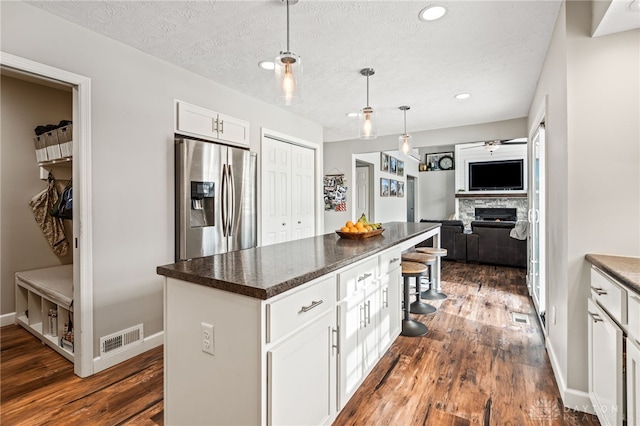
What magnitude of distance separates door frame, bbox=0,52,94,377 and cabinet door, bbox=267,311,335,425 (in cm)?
173

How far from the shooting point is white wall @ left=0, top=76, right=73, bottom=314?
3201 mm

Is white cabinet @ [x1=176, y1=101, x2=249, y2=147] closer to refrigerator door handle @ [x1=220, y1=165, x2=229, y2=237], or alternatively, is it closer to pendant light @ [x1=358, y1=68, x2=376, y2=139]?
refrigerator door handle @ [x1=220, y1=165, x2=229, y2=237]

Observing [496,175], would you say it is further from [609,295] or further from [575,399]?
[609,295]

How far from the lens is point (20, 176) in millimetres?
3303

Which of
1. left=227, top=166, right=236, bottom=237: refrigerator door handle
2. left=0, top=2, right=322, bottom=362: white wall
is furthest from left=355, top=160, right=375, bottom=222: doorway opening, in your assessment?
left=0, top=2, right=322, bottom=362: white wall

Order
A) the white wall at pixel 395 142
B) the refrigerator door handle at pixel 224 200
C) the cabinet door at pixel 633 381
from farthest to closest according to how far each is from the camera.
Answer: the white wall at pixel 395 142
the refrigerator door handle at pixel 224 200
the cabinet door at pixel 633 381

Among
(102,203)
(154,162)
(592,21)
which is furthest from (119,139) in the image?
(592,21)

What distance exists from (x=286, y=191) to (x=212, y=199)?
144cm

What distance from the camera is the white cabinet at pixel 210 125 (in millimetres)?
2873

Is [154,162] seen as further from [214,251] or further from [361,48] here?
[361,48]

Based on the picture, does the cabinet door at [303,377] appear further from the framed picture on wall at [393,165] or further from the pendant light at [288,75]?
the framed picture on wall at [393,165]

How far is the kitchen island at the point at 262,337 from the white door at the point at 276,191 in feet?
6.71

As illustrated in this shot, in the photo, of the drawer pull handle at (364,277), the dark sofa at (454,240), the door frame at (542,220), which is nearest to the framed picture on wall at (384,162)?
the dark sofa at (454,240)

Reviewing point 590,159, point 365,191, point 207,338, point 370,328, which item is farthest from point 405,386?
point 365,191
